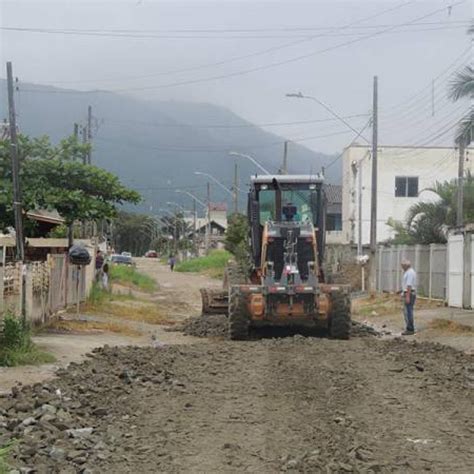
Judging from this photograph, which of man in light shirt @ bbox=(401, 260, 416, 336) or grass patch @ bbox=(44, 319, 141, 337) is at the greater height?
man in light shirt @ bbox=(401, 260, 416, 336)

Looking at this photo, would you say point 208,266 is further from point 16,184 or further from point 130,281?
point 16,184

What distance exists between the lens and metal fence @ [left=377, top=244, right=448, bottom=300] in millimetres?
30203

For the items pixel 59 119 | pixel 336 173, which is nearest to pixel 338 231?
pixel 336 173

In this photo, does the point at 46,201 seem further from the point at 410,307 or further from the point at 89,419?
the point at 89,419

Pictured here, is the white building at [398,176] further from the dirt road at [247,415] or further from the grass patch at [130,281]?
the dirt road at [247,415]

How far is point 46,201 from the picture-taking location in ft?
66.8

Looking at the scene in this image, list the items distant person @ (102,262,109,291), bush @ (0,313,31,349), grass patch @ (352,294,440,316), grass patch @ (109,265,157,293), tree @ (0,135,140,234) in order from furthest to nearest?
grass patch @ (109,265,157,293), distant person @ (102,262,109,291), grass patch @ (352,294,440,316), tree @ (0,135,140,234), bush @ (0,313,31,349)

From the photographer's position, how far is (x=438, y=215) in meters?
36.3

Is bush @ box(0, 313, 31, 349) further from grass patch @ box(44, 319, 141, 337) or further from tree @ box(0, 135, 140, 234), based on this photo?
tree @ box(0, 135, 140, 234)

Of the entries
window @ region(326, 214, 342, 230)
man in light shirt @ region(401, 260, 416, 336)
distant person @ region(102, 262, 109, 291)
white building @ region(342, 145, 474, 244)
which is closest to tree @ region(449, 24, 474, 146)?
man in light shirt @ region(401, 260, 416, 336)

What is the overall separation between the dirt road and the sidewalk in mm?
4093

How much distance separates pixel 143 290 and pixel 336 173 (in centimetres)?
3543

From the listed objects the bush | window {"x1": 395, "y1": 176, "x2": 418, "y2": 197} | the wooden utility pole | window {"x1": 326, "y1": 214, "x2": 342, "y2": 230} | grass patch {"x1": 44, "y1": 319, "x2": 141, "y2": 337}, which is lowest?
grass patch {"x1": 44, "y1": 319, "x2": 141, "y2": 337}

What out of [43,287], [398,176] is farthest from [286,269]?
[398,176]
